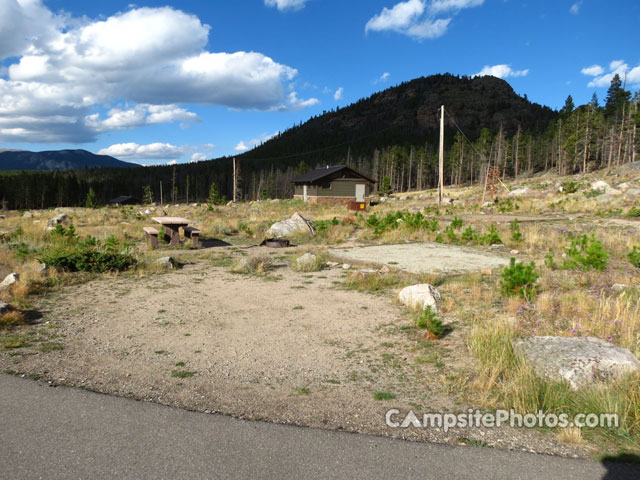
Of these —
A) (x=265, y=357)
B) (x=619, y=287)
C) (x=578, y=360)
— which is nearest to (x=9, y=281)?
(x=265, y=357)

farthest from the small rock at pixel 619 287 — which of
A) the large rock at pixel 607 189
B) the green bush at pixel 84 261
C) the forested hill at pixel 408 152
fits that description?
the forested hill at pixel 408 152

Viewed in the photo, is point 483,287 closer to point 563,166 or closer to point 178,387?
point 178,387

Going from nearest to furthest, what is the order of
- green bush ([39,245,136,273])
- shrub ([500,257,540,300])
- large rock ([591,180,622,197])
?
shrub ([500,257,540,300]) < green bush ([39,245,136,273]) < large rock ([591,180,622,197])

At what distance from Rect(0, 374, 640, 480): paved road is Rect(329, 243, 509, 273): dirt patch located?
6.70 meters

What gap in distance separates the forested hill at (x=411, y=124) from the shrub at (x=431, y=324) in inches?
4625

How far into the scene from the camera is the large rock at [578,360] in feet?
12.0

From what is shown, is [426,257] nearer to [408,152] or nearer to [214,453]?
[214,453]

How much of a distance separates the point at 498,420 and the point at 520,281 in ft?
12.9

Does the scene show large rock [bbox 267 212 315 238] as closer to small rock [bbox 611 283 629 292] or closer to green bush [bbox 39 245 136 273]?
green bush [bbox 39 245 136 273]

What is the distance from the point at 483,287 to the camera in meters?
7.87

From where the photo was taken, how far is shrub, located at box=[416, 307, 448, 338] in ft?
17.5

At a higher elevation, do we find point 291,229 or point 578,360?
point 291,229

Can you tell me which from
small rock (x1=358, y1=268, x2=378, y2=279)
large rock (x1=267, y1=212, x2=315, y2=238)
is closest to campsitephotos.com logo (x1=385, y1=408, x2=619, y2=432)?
small rock (x1=358, y1=268, x2=378, y2=279)

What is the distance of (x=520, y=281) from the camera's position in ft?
22.3
